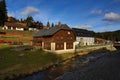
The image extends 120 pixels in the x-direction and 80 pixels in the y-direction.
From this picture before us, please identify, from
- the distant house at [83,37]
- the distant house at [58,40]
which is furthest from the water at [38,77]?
the distant house at [83,37]

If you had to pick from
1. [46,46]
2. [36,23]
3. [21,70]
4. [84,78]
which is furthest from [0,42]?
[36,23]

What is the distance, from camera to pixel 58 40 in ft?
176

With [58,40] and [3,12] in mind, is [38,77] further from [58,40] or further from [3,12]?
[3,12]

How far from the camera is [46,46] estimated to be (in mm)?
54531

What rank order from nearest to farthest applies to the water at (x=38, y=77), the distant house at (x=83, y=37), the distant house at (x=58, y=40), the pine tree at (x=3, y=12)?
the water at (x=38, y=77) < the distant house at (x=58, y=40) < the pine tree at (x=3, y=12) < the distant house at (x=83, y=37)

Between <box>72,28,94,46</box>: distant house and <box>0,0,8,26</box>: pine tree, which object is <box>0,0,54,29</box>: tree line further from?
<box>72,28,94,46</box>: distant house

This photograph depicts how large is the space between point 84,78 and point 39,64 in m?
13.6

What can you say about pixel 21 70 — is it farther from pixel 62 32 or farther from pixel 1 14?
pixel 1 14

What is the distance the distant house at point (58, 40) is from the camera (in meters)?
52.3

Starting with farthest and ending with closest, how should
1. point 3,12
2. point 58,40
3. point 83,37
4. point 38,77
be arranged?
point 83,37
point 3,12
point 58,40
point 38,77

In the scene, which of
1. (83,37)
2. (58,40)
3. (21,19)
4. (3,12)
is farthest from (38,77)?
(21,19)

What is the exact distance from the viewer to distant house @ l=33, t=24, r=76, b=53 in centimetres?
5225

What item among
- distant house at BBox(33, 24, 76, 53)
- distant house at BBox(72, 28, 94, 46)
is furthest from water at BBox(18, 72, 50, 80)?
distant house at BBox(72, 28, 94, 46)

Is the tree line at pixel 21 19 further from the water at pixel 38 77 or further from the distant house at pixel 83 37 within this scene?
the water at pixel 38 77
